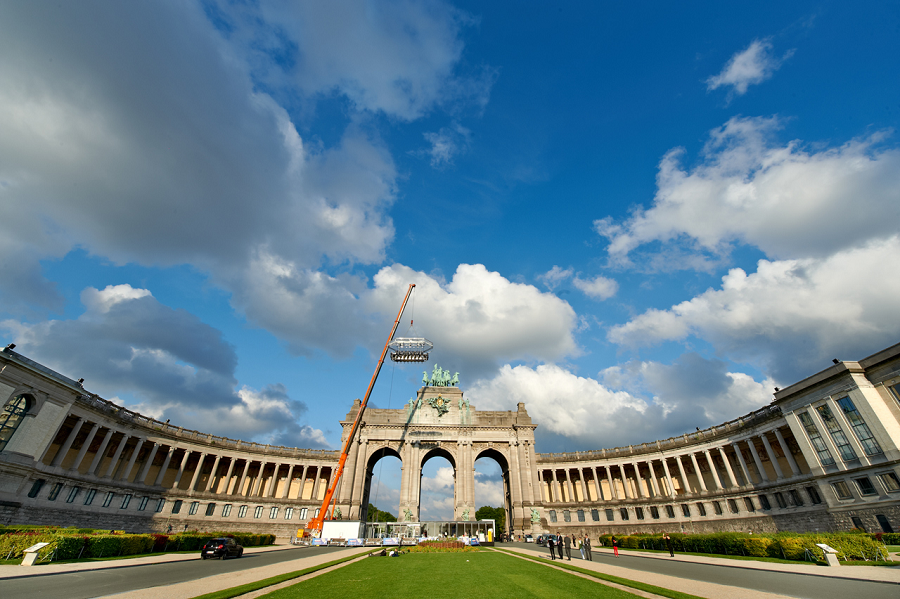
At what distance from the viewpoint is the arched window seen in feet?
122

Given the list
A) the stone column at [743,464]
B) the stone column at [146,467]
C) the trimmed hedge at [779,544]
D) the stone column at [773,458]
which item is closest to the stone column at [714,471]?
the stone column at [743,464]

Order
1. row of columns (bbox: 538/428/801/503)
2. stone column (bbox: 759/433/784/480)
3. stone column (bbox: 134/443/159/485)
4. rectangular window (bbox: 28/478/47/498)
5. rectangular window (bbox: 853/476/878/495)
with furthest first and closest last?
1. stone column (bbox: 134/443/159/485)
2. row of columns (bbox: 538/428/801/503)
3. stone column (bbox: 759/433/784/480)
4. rectangular window (bbox: 28/478/47/498)
5. rectangular window (bbox: 853/476/878/495)

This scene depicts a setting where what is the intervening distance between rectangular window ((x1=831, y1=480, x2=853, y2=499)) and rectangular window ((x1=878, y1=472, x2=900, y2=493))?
3944 millimetres

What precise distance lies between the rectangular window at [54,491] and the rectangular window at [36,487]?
1.51 meters

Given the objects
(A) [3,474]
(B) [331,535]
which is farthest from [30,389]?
(B) [331,535]

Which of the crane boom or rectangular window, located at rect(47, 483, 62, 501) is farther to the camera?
the crane boom

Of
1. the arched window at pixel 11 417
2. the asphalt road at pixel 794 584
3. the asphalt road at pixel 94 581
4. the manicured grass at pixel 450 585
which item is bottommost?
the manicured grass at pixel 450 585

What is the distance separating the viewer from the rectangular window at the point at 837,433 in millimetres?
38219

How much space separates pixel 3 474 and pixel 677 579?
58373mm

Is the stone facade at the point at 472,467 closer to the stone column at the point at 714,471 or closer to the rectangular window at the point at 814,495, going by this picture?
the stone column at the point at 714,471

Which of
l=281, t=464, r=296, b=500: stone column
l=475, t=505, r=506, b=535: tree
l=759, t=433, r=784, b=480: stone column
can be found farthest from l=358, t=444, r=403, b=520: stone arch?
l=475, t=505, r=506, b=535: tree

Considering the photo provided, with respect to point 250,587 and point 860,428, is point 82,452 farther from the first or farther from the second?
point 860,428

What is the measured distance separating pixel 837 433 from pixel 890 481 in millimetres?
6013

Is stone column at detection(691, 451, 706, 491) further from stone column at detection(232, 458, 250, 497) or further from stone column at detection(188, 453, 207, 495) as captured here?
stone column at detection(188, 453, 207, 495)
